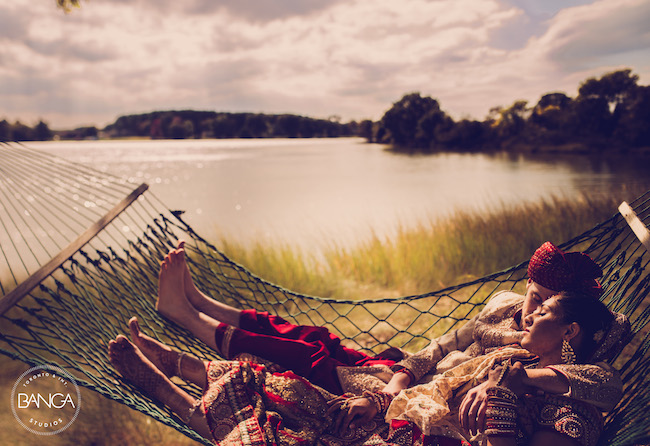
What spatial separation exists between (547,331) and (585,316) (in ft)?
0.35

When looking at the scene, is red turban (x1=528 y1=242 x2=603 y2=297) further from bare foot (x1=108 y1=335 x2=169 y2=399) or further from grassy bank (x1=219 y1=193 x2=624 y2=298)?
grassy bank (x1=219 y1=193 x2=624 y2=298)

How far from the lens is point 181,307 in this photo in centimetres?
189

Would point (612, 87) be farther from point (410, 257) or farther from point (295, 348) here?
point (295, 348)

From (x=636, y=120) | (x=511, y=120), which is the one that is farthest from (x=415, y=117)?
(x=636, y=120)

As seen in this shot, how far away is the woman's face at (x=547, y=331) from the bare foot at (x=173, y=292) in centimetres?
131

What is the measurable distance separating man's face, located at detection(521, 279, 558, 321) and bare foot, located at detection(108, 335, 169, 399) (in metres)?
1.22

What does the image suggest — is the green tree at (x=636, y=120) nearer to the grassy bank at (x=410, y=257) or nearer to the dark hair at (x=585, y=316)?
the grassy bank at (x=410, y=257)

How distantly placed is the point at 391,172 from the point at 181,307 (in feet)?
91.5

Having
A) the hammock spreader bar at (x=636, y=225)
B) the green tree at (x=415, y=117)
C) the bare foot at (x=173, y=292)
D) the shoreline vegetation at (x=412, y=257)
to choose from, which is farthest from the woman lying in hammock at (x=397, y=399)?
the green tree at (x=415, y=117)

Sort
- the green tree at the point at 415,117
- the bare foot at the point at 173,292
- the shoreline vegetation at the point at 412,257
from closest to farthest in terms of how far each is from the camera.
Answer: the bare foot at the point at 173,292 → the shoreline vegetation at the point at 412,257 → the green tree at the point at 415,117

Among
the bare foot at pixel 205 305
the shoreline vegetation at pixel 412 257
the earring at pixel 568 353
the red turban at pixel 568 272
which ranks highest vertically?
the red turban at pixel 568 272

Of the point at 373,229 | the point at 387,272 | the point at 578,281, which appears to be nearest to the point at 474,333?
the point at 578,281

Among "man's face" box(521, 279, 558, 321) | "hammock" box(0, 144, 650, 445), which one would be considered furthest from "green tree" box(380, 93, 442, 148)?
"man's face" box(521, 279, 558, 321)

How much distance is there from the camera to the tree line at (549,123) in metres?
13.6
